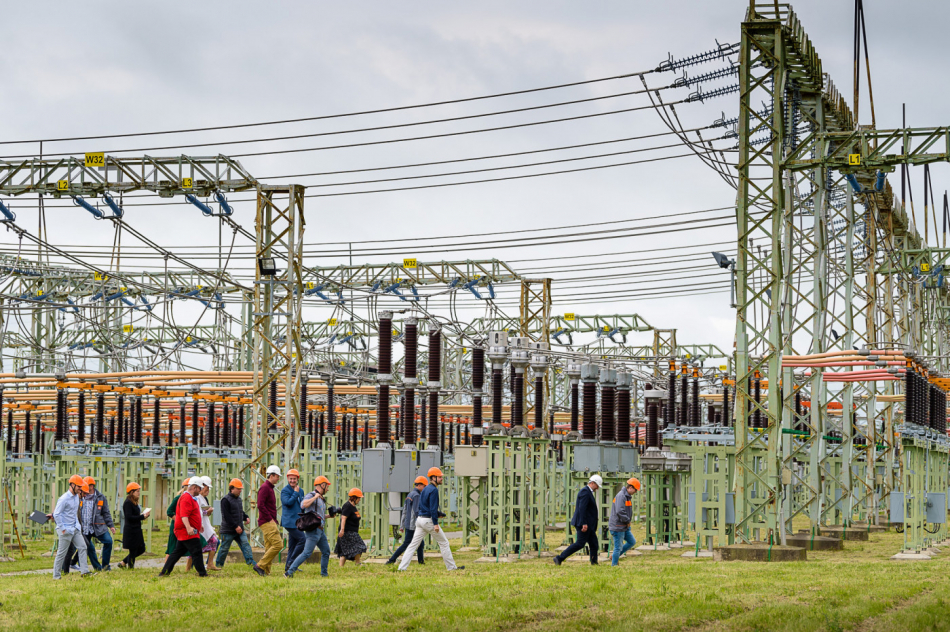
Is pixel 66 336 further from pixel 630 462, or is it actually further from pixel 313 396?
pixel 630 462

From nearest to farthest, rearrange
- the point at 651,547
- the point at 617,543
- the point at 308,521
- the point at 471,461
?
A: the point at 308,521 → the point at 617,543 → the point at 471,461 → the point at 651,547

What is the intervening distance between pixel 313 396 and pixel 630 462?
28008 mm

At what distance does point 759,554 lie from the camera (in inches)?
650

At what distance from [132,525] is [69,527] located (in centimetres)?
143

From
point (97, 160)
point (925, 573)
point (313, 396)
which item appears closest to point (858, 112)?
point (925, 573)

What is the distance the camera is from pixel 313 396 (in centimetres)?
4519

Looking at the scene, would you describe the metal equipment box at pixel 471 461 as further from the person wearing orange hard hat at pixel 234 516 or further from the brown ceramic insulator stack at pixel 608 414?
the person wearing orange hard hat at pixel 234 516

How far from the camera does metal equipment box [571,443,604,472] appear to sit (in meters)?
17.9

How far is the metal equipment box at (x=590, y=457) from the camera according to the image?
705 inches

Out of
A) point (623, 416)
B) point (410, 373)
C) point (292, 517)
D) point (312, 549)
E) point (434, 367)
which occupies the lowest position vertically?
point (312, 549)

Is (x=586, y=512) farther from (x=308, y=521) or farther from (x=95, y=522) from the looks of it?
(x=95, y=522)

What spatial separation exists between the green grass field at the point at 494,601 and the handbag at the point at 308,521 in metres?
0.57

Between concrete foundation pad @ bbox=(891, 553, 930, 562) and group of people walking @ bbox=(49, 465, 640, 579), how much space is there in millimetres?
3823

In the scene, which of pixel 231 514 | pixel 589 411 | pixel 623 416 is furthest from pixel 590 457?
pixel 231 514
